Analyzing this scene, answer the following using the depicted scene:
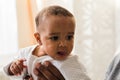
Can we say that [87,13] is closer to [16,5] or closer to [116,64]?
[16,5]

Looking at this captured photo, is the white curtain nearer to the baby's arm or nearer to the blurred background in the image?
the blurred background

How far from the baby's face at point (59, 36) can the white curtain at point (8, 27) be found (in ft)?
2.46

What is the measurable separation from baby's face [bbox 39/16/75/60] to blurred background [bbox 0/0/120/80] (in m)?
0.75

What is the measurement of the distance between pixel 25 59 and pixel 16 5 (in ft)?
2.32

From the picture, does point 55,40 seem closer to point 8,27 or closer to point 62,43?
point 62,43

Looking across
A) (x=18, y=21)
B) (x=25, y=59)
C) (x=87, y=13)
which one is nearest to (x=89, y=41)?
(x=87, y=13)

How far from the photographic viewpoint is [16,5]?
5.82 feet

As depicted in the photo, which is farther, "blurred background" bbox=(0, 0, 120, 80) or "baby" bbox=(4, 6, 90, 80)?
"blurred background" bbox=(0, 0, 120, 80)

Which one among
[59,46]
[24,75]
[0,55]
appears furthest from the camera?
[0,55]

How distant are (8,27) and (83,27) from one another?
50 centimetres

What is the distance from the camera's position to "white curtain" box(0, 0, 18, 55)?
174 centimetres

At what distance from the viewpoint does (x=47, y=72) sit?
1.12m

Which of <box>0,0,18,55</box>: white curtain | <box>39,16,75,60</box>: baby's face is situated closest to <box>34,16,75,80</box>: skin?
<box>39,16,75,60</box>: baby's face

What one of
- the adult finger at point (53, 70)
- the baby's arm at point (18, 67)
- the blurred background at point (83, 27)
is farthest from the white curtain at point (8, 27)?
the adult finger at point (53, 70)
